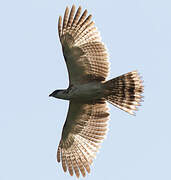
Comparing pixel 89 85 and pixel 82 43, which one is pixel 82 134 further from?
pixel 82 43

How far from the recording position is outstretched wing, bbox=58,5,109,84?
14539mm

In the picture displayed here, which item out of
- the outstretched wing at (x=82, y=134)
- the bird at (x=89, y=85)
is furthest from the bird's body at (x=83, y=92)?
the outstretched wing at (x=82, y=134)

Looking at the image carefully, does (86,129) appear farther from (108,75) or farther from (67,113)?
(108,75)

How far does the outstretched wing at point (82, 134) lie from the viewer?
50.3 ft

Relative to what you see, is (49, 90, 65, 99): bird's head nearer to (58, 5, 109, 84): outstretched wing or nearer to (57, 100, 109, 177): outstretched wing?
(57, 100, 109, 177): outstretched wing

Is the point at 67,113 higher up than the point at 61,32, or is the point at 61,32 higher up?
the point at 61,32

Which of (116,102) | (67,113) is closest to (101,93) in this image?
(116,102)

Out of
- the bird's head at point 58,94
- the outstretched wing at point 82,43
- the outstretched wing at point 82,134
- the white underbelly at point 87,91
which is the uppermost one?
the outstretched wing at point 82,43

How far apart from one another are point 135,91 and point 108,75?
0.85m

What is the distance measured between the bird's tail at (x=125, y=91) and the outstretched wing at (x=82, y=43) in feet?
1.17

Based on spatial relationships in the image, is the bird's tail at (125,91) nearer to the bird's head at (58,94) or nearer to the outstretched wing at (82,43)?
the outstretched wing at (82,43)

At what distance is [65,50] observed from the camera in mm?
14617

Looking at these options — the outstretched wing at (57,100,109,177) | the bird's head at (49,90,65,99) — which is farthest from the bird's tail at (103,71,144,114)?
the bird's head at (49,90,65,99)

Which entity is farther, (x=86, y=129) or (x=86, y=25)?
(x=86, y=129)
